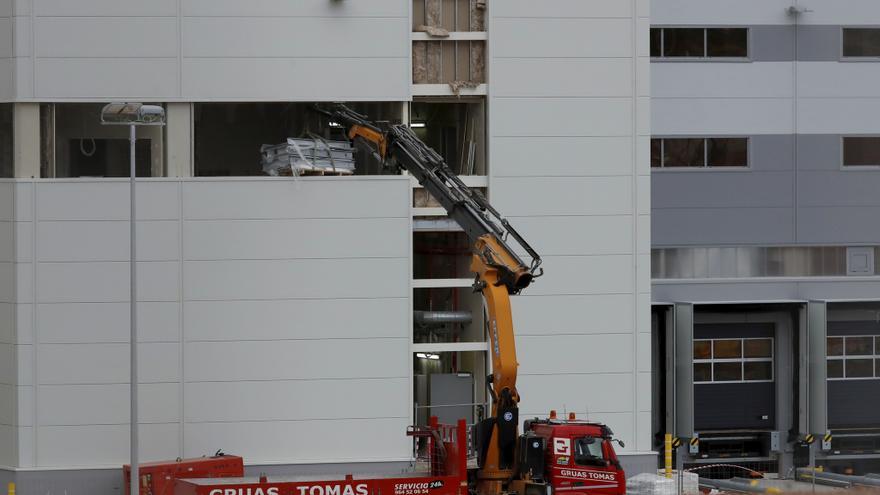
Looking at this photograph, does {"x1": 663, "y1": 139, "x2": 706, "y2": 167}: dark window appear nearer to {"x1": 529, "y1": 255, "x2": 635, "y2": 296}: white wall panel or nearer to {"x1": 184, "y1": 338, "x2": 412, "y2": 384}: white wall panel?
{"x1": 529, "y1": 255, "x2": 635, "y2": 296}: white wall panel

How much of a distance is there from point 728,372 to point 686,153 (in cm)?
572

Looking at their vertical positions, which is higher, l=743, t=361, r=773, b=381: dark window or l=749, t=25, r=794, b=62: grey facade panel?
l=749, t=25, r=794, b=62: grey facade panel

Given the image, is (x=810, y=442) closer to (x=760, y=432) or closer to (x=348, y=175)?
(x=760, y=432)

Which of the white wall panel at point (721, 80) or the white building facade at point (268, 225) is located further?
the white wall panel at point (721, 80)

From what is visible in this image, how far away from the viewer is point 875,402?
35250mm

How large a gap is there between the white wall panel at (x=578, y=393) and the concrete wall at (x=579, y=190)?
0.02m

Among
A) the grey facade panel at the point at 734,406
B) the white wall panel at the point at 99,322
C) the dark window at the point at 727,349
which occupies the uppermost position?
the white wall panel at the point at 99,322

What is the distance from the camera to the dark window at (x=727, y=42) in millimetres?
34375

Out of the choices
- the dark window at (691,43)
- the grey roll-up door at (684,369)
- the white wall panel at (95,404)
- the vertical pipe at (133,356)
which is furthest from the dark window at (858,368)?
the vertical pipe at (133,356)

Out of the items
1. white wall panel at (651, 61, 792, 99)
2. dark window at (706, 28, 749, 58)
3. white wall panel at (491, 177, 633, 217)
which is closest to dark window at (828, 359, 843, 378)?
white wall panel at (651, 61, 792, 99)

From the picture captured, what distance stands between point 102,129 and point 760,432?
18.4m

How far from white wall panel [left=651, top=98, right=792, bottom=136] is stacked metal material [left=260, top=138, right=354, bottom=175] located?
9.81 m

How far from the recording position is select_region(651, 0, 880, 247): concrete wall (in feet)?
112

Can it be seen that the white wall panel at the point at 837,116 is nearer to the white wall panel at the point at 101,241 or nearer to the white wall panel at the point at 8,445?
the white wall panel at the point at 101,241
